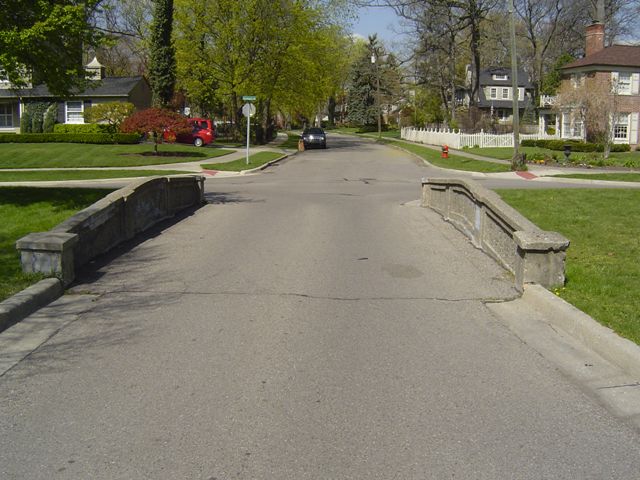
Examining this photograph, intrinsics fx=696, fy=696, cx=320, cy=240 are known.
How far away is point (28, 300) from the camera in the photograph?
23.3 ft

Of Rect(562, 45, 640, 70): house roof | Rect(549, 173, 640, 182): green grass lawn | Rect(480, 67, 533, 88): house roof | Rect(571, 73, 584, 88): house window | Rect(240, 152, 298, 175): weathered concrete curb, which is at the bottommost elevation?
Rect(549, 173, 640, 182): green grass lawn

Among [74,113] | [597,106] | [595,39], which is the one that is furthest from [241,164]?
[595,39]

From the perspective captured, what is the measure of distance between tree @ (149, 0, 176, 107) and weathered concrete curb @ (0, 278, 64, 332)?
40000 millimetres

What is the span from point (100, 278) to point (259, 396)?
447 centimetres

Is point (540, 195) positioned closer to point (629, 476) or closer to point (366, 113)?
point (629, 476)

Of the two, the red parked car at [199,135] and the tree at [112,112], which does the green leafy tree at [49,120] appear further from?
the red parked car at [199,135]

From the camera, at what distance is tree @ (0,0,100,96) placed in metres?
12.4

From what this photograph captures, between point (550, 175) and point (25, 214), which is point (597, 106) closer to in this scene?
point (550, 175)

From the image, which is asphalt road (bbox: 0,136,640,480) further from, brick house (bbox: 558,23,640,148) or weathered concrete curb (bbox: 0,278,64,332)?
brick house (bbox: 558,23,640,148)

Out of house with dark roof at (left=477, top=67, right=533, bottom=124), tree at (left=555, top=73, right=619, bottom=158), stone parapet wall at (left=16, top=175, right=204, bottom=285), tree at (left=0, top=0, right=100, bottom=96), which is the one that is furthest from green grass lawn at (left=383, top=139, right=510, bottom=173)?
house with dark roof at (left=477, top=67, right=533, bottom=124)

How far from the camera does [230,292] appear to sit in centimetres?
819

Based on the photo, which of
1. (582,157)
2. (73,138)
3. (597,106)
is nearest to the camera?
(582,157)

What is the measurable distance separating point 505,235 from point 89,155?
3005cm

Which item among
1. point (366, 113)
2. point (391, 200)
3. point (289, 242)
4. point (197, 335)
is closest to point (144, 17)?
point (366, 113)
